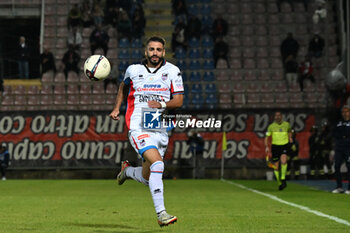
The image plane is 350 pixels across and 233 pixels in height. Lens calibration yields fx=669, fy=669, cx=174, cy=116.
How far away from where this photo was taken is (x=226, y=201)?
13.3 m

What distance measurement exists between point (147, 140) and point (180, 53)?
23.6 meters

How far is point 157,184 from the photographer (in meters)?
7.61

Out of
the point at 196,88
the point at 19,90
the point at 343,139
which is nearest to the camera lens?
the point at 343,139

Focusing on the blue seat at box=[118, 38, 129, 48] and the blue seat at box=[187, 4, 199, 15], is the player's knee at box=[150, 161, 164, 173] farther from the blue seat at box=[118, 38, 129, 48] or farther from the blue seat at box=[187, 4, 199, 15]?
the blue seat at box=[187, 4, 199, 15]

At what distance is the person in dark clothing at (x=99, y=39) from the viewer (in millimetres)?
30906

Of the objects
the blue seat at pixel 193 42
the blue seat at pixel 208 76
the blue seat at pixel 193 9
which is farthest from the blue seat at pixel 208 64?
the blue seat at pixel 193 9

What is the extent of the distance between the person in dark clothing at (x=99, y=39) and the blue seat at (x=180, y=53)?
3.29 m

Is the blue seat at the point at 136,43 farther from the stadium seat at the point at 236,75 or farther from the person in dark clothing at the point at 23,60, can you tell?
the person in dark clothing at the point at 23,60

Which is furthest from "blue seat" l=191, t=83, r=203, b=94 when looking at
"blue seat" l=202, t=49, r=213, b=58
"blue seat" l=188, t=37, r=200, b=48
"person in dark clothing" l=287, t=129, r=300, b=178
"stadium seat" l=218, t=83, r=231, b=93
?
"person in dark clothing" l=287, t=129, r=300, b=178

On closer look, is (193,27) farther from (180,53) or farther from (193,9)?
(193,9)

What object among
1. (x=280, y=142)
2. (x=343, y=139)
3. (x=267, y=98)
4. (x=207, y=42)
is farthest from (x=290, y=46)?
(x=343, y=139)

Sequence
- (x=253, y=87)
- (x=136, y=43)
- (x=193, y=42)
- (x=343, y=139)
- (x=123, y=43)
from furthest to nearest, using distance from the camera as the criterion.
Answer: (x=123, y=43)
(x=136, y=43)
(x=193, y=42)
(x=253, y=87)
(x=343, y=139)

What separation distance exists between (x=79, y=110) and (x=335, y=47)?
12.8 meters

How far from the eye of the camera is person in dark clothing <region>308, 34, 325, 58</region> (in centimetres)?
3012
